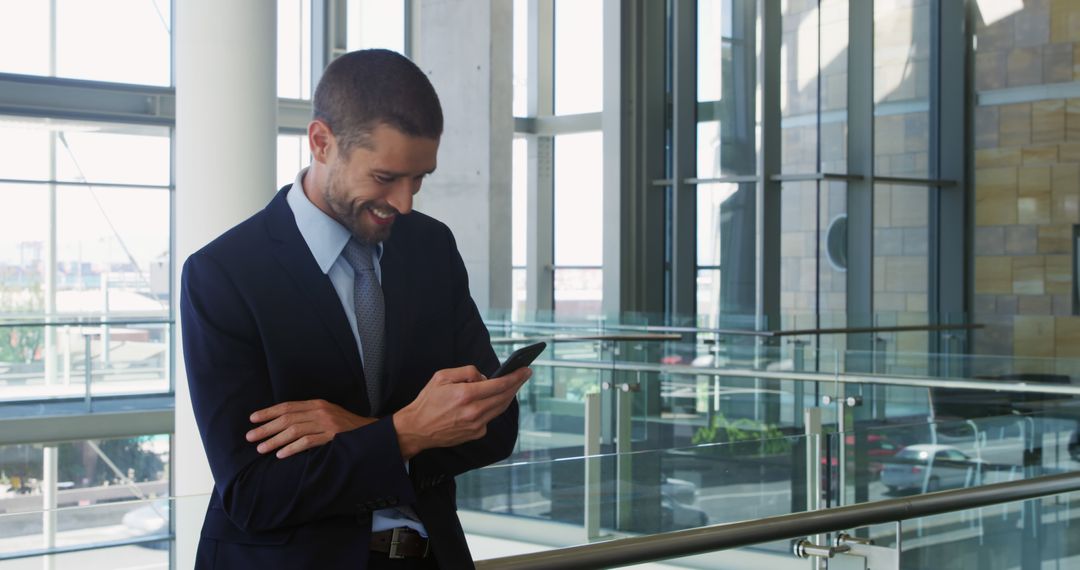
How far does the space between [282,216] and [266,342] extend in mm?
183

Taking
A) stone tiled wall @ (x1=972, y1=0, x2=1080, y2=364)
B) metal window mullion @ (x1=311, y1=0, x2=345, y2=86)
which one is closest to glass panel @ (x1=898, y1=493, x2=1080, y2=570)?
stone tiled wall @ (x1=972, y1=0, x2=1080, y2=364)

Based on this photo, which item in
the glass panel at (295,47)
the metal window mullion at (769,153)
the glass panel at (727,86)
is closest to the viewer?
the metal window mullion at (769,153)

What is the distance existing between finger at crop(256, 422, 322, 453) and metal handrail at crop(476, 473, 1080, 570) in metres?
0.55

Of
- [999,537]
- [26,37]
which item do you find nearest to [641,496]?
[999,537]

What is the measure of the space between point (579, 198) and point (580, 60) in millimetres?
2103

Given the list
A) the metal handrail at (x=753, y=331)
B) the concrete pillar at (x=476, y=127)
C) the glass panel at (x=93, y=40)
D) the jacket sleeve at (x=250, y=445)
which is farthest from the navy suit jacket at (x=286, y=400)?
the glass panel at (x=93, y=40)

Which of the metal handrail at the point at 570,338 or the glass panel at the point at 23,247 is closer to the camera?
the metal handrail at the point at 570,338

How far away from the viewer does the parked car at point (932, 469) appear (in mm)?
4383

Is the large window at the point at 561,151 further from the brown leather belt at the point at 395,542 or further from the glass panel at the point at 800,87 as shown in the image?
the brown leather belt at the point at 395,542

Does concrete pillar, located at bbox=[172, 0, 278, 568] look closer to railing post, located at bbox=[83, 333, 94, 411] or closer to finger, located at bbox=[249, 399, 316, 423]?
finger, located at bbox=[249, 399, 316, 423]

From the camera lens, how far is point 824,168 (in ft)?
42.2

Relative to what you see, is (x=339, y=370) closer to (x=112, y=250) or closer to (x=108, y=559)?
(x=108, y=559)

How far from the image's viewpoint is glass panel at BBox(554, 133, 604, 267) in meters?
19.0

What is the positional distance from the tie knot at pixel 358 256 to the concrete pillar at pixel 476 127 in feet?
35.7
